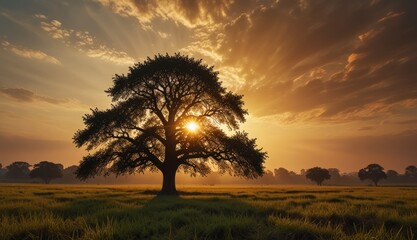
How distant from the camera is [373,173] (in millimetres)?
118625

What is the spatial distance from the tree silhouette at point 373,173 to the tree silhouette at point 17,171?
14756cm

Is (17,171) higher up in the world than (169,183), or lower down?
higher up

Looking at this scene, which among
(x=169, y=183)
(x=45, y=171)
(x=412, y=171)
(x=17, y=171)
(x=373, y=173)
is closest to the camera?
(x=169, y=183)

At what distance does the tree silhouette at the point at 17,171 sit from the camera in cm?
13688

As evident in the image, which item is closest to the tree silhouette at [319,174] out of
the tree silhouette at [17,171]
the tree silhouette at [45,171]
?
the tree silhouette at [45,171]

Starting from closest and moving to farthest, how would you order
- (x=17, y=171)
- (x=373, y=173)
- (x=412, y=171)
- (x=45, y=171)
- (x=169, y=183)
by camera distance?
(x=169, y=183), (x=45, y=171), (x=373, y=173), (x=17, y=171), (x=412, y=171)

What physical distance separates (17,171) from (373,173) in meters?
→ 152

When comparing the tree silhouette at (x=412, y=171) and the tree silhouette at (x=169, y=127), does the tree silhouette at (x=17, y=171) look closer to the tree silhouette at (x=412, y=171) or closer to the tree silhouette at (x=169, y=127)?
the tree silhouette at (x=169, y=127)

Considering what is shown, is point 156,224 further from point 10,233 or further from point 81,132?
point 81,132

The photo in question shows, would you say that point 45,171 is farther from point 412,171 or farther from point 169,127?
point 412,171

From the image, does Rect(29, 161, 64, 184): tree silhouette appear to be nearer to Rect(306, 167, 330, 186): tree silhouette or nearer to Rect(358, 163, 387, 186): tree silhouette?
Rect(306, 167, 330, 186): tree silhouette

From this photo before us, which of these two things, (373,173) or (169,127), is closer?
(169,127)

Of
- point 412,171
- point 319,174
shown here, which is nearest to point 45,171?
point 319,174

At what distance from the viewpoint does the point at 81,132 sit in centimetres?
2688
